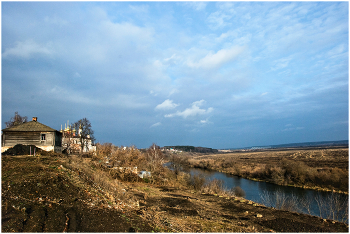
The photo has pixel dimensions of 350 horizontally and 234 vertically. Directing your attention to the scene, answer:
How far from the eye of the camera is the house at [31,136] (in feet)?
77.4

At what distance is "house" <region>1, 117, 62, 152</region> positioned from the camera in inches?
928

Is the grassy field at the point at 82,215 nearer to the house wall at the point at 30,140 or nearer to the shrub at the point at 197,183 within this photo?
the house wall at the point at 30,140

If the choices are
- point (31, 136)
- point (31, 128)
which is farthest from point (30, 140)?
point (31, 128)

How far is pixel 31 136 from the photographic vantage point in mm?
24375

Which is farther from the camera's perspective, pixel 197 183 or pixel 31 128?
pixel 197 183

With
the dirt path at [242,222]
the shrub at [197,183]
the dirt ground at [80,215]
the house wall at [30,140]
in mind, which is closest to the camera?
the dirt ground at [80,215]

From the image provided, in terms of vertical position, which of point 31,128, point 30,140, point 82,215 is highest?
point 31,128

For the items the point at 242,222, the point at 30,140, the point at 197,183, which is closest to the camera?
the point at 242,222

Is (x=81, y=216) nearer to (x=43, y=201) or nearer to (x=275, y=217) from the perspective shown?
(x=43, y=201)

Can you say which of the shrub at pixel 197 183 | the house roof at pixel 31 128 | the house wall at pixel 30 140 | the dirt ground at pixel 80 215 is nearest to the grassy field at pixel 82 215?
the dirt ground at pixel 80 215

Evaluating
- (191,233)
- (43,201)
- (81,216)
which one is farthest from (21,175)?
(191,233)

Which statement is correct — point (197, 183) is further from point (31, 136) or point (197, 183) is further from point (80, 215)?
point (80, 215)

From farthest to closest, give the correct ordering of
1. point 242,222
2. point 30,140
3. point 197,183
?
point 197,183 → point 30,140 → point 242,222

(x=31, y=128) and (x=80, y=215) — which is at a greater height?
(x=31, y=128)
